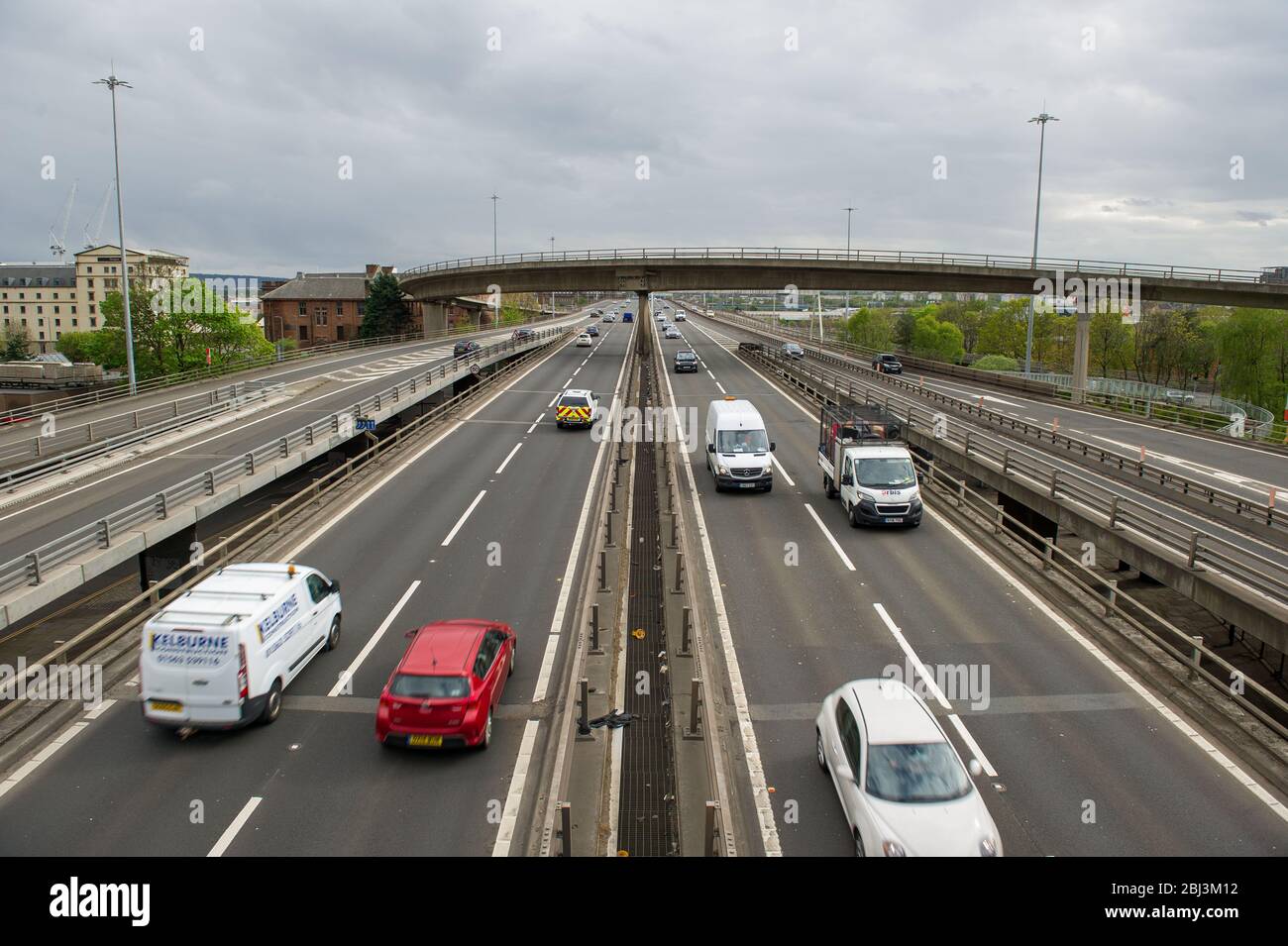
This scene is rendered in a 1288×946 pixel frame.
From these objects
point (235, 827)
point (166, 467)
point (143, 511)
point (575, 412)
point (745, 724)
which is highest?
point (575, 412)

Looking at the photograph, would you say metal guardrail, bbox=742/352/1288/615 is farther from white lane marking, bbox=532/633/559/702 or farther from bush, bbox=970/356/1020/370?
bush, bbox=970/356/1020/370

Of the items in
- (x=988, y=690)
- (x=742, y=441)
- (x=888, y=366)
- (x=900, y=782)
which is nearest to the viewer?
(x=900, y=782)

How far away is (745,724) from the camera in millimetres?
12562

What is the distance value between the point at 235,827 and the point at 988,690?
1132cm

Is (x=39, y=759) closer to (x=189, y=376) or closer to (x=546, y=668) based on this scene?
(x=546, y=668)

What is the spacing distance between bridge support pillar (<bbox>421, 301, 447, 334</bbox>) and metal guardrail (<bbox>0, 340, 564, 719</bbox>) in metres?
51.9

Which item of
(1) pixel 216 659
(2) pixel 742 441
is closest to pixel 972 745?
(1) pixel 216 659

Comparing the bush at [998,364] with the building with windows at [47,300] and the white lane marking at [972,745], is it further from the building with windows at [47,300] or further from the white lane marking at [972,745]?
the building with windows at [47,300]

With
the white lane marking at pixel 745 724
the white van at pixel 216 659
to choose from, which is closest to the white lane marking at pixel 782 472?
the white lane marking at pixel 745 724

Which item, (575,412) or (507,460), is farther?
(575,412)

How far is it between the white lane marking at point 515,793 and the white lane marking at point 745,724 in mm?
3030

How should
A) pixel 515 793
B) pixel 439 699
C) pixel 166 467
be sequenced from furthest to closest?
1. pixel 166 467
2. pixel 439 699
3. pixel 515 793
